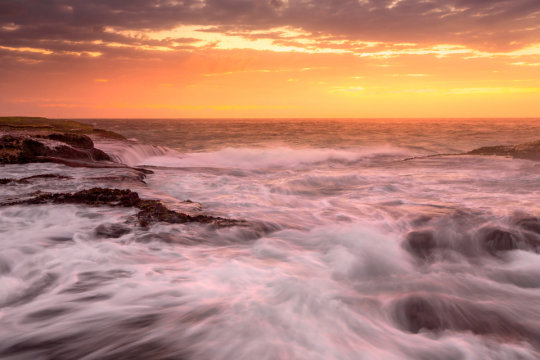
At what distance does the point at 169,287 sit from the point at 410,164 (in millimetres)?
14837

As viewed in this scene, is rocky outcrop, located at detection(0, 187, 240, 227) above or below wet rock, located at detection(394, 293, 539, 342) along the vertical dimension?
above

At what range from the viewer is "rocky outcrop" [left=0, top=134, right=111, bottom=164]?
1039cm

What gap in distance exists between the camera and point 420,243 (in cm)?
567

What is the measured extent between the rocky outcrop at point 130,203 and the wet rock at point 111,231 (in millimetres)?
297

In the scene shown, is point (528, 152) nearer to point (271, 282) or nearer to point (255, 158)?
point (255, 158)

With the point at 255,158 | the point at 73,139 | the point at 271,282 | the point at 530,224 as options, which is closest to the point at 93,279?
the point at 271,282

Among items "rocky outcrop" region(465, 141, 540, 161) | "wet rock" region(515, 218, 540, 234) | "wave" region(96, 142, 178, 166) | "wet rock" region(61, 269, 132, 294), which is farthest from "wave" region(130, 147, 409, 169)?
"wet rock" region(61, 269, 132, 294)

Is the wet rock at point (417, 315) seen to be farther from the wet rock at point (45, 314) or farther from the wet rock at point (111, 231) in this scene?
Result: the wet rock at point (111, 231)

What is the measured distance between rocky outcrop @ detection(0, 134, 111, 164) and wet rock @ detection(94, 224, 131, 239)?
7093 mm

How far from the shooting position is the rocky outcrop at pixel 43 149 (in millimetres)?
10392

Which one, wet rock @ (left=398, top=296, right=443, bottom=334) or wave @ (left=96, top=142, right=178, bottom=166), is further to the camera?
wave @ (left=96, top=142, right=178, bottom=166)

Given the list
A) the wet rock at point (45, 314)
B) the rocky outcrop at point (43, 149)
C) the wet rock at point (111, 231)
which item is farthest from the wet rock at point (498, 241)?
the rocky outcrop at point (43, 149)

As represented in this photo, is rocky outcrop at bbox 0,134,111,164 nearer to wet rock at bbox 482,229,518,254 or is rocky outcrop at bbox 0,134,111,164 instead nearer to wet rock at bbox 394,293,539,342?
wet rock at bbox 394,293,539,342

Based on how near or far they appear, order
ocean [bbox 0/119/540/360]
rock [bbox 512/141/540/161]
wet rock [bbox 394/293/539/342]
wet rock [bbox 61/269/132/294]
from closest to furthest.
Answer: ocean [bbox 0/119/540/360] < wet rock [bbox 394/293/539/342] < wet rock [bbox 61/269/132/294] < rock [bbox 512/141/540/161]
